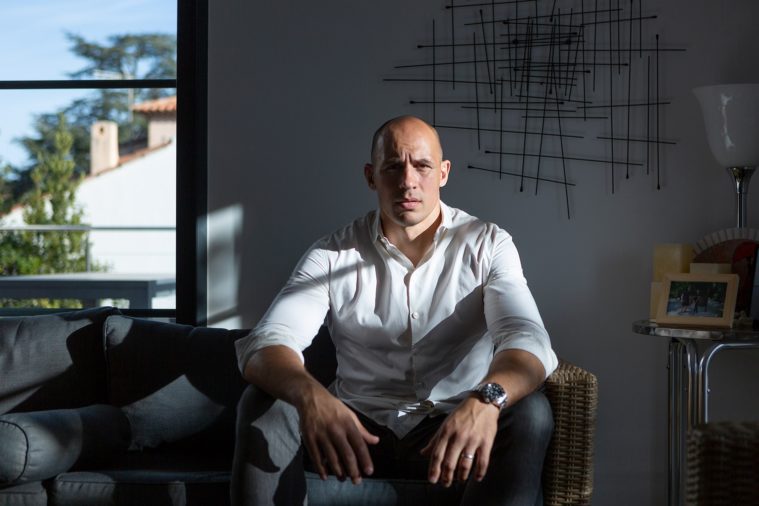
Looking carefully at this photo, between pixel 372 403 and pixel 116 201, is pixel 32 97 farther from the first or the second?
pixel 372 403

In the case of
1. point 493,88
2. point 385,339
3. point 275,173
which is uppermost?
point 493,88

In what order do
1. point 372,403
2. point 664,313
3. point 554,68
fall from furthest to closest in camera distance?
1. point 554,68
2. point 664,313
3. point 372,403

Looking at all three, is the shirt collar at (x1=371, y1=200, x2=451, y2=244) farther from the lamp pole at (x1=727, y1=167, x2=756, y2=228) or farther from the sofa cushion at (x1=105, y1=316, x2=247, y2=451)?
the lamp pole at (x1=727, y1=167, x2=756, y2=228)

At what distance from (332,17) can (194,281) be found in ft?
3.71

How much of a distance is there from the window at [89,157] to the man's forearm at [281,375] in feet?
4.60

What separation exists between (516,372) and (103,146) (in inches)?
90.7

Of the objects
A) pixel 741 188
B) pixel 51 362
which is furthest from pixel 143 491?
pixel 741 188

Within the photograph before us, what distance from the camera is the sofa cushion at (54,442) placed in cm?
236

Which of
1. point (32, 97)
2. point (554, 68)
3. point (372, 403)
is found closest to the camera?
point (372, 403)

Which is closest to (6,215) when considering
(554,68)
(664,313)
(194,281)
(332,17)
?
(194,281)

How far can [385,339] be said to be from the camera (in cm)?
259

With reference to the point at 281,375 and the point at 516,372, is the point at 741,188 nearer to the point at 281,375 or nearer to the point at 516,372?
the point at 516,372

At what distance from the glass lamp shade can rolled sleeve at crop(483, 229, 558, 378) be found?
2.87ft

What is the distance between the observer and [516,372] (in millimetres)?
2133
